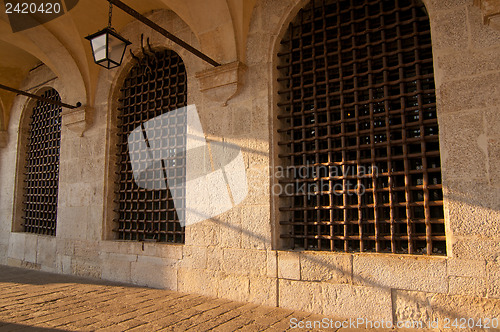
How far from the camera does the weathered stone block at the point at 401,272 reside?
8.70ft

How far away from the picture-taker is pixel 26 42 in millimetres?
5316

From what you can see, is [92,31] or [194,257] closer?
[194,257]

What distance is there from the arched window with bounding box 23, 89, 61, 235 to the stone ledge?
12.6 feet

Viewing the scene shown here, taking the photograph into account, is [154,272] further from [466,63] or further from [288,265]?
[466,63]

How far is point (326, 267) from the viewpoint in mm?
3143

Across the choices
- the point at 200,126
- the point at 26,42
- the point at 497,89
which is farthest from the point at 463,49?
the point at 26,42

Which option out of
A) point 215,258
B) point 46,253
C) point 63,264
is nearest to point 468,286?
point 215,258

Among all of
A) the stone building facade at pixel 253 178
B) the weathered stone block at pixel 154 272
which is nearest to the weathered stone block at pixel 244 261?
the stone building facade at pixel 253 178

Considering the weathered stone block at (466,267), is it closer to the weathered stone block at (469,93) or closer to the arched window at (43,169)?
the weathered stone block at (469,93)

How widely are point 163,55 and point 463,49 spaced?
372cm

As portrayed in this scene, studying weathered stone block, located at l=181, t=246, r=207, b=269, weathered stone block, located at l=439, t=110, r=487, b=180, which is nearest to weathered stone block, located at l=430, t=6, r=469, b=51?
weathered stone block, located at l=439, t=110, r=487, b=180

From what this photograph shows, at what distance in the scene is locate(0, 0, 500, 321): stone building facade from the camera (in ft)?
8.59

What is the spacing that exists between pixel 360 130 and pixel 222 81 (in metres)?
1.65

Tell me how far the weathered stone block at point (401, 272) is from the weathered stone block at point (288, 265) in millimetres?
550
